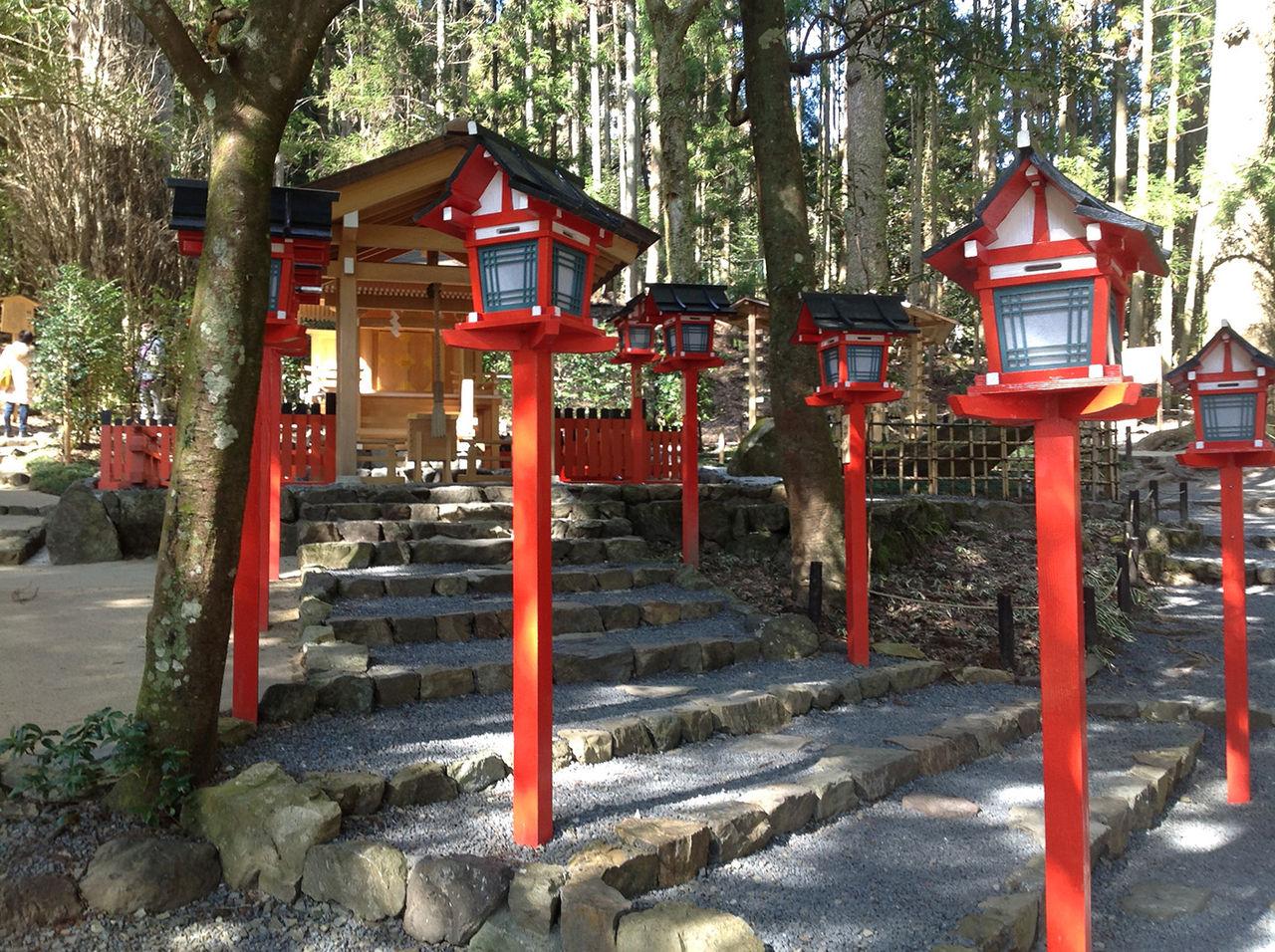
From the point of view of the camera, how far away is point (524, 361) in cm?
396

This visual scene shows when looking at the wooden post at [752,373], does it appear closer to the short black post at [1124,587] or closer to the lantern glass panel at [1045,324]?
the short black post at [1124,587]

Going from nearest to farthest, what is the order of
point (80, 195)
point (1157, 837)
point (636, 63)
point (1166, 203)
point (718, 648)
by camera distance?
point (1157, 837)
point (718, 648)
point (80, 195)
point (1166, 203)
point (636, 63)

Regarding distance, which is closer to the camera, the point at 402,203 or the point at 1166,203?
the point at 402,203

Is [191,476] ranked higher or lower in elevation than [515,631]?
higher

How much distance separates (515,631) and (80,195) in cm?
1534

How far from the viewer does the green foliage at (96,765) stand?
3.70 metres

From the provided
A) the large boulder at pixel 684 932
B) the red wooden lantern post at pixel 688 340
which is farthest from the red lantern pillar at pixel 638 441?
the large boulder at pixel 684 932

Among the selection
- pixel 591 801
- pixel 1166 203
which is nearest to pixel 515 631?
pixel 591 801

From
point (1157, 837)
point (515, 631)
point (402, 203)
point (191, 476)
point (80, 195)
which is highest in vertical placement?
point (80, 195)

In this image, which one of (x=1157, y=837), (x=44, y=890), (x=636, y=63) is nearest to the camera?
(x=44, y=890)

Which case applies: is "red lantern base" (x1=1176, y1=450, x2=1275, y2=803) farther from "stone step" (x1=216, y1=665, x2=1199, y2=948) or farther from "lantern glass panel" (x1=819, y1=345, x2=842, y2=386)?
"lantern glass panel" (x1=819, y1=345, x2=842, y2=386)

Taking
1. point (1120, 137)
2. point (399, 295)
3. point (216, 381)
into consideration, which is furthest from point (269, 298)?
point (1120, 137)

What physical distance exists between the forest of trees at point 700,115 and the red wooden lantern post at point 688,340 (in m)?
1.13

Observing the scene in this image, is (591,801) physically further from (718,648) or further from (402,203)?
(402,203)
